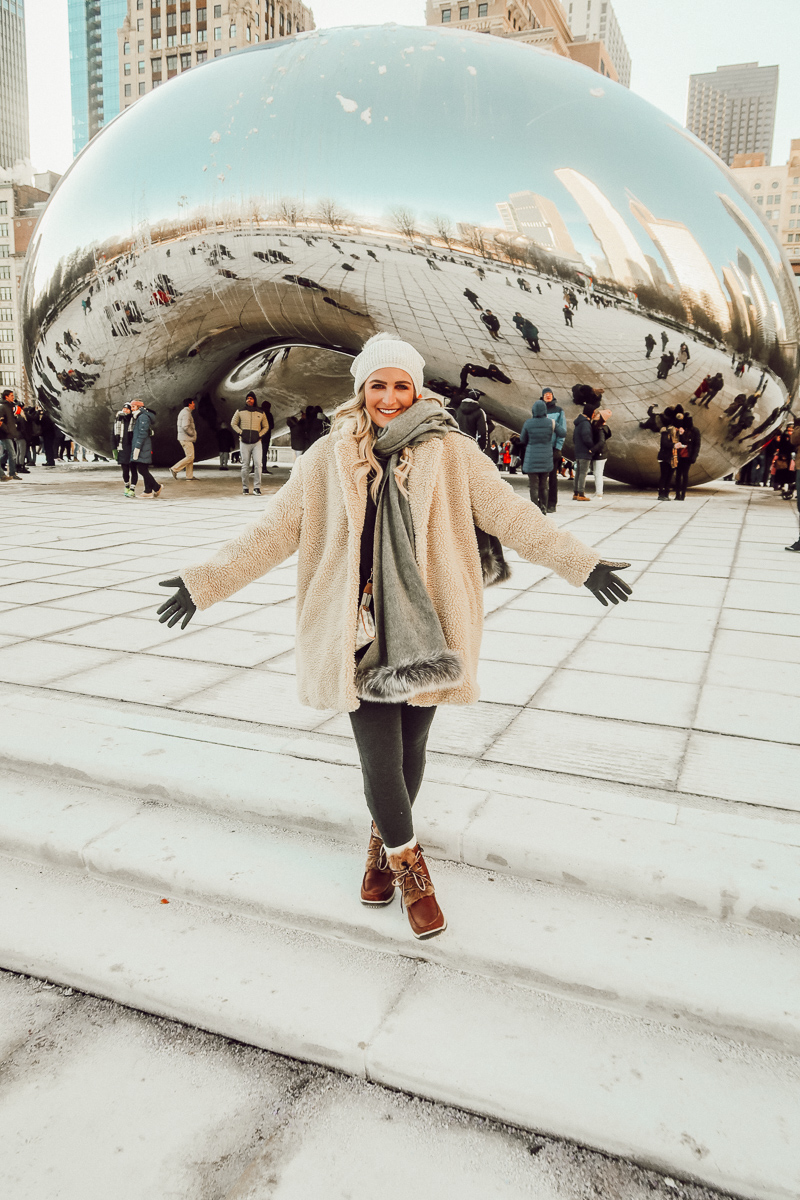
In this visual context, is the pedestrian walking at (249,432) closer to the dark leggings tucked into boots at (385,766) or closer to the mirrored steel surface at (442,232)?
the mirrored steel surface at (442,232)

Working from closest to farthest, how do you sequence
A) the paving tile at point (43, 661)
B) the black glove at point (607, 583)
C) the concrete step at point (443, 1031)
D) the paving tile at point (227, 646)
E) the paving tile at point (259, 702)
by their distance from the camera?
the concrete step at point (443, 1031), the black glove at point (607, 583), the paving tile at point (259, 702), the paving tile at point (43, 661), the paving tile at point (227, 646)

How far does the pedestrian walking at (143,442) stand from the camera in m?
11.6

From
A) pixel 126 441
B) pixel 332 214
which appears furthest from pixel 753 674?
pixel 126 441

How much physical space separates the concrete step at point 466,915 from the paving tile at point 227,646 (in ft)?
4.64

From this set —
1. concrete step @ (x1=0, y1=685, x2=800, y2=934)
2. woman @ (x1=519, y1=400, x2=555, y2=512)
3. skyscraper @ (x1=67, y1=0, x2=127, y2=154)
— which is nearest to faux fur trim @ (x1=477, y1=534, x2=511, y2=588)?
concrete step @ (x1=0, y1=685, x2=800, y2=934)

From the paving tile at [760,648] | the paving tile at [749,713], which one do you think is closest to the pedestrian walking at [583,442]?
the paving tile at [760,648]

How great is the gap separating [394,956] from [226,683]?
1.93 m

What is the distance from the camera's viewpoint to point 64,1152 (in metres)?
1.65

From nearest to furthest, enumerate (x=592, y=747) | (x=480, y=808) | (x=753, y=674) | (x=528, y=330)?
(x=480, y=808) < (x=592, y=747) < (x=753, y=674) < (x=528, y=330)

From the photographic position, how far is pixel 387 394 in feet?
Answer: 7.11

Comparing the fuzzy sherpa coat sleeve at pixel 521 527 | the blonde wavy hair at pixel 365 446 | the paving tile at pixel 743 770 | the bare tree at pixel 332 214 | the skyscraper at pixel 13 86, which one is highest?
the skyscraper at pixel 13 86

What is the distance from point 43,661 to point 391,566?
271cm

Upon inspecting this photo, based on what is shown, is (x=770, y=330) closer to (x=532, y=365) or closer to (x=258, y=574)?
(x=532, y=365)

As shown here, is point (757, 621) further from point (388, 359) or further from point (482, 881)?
point (388, 359)
